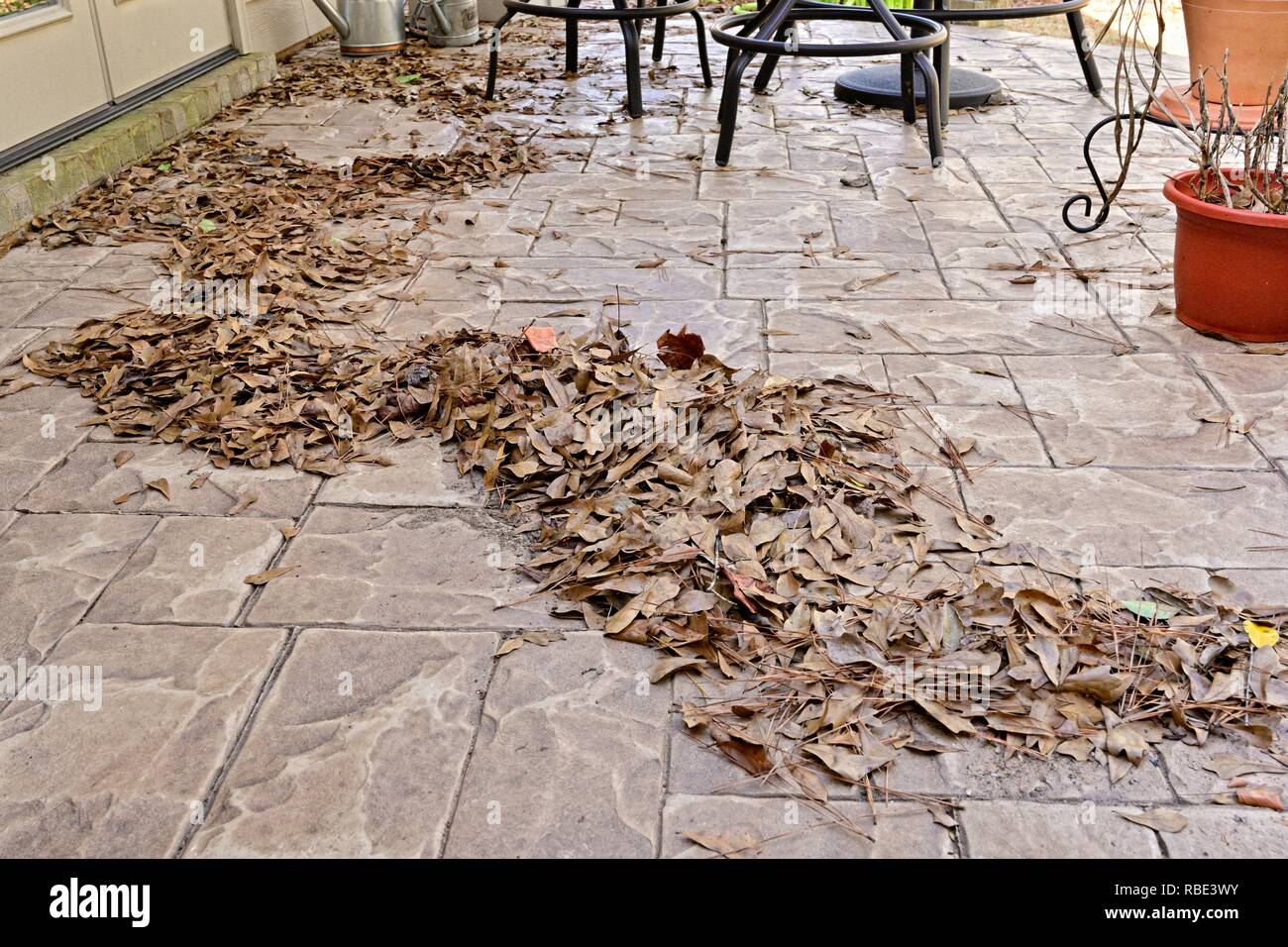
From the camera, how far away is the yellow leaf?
2.19m

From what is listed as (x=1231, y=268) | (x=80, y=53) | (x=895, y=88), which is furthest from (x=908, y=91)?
(x=80, y=53)

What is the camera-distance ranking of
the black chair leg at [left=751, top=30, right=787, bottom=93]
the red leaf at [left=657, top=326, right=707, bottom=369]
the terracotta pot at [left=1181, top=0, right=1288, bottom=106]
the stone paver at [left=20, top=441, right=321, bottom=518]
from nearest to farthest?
the stone paver at [left=20, top=441, right=321, bottom=518]
the red leaf at [left=657, top=326, right=707, bottom=369]
the terracotta pot at [left=1181, top=0, right=1288, bottom=106]
the black chair leg at [left=751, top=30, right=787, bottom=93]

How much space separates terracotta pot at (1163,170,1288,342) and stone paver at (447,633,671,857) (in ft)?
7.54

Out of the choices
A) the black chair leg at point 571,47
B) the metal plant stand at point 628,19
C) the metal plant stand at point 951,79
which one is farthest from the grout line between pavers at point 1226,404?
the black chair leg at point 571,47

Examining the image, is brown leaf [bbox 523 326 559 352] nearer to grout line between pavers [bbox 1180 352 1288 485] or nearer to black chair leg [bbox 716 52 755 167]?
grout line between pavers [bbox 1180 352 1288 485]

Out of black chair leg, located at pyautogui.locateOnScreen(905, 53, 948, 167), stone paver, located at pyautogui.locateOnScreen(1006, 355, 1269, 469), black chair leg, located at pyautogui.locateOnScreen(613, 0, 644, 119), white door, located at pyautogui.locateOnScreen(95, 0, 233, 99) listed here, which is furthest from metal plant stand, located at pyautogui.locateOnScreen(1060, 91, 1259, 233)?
white door, located at pyautogui.locateOnScreen(95, 0, 233, 99)

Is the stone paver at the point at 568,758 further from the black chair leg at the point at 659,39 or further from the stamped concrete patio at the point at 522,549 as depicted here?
the black chair leg at the point at 659,39

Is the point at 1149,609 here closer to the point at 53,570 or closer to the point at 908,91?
the point at 53,570

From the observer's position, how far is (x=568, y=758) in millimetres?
1981

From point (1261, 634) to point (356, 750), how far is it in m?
1.70

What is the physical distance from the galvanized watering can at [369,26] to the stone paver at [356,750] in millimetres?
6094

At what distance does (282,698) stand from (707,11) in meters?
7.51
